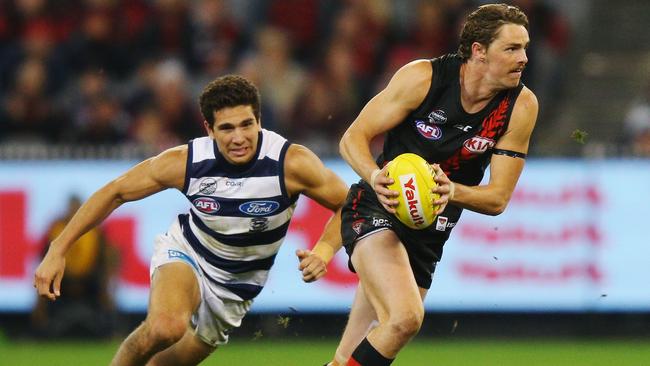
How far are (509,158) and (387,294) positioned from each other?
3.46 ft

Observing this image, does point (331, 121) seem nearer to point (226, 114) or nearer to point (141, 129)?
point (141, 129)

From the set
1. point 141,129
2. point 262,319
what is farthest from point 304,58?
point 262,319

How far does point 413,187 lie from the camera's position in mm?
7625

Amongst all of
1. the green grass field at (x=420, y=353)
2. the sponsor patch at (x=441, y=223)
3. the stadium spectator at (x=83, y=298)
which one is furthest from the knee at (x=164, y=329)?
the stadium spectator at (x=83, y=298)

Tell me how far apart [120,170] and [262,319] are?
203 centimetres

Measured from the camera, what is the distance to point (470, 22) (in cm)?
807

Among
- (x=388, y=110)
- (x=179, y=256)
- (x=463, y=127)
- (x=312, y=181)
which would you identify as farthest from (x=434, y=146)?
(x=179, y=256)

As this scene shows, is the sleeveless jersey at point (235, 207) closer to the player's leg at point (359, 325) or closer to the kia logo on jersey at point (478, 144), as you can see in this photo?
the player's leg at point (359, 325)

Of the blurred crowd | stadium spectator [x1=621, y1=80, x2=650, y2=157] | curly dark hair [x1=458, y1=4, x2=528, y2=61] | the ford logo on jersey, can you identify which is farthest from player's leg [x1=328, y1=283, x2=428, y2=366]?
stadium spectator [x1=621, y1=80, x2=650, y2=157]

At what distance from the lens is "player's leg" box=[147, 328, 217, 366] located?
8883mm

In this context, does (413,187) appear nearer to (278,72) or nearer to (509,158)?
(509,158)

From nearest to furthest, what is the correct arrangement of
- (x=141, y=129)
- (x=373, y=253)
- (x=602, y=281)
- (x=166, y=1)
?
(x=373, y=253) → (x=602, y=281) → (x=141, y=129) → (x=166, y=1)

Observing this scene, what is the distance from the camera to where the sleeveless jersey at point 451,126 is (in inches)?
320

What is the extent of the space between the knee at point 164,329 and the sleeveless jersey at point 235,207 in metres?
0.68
